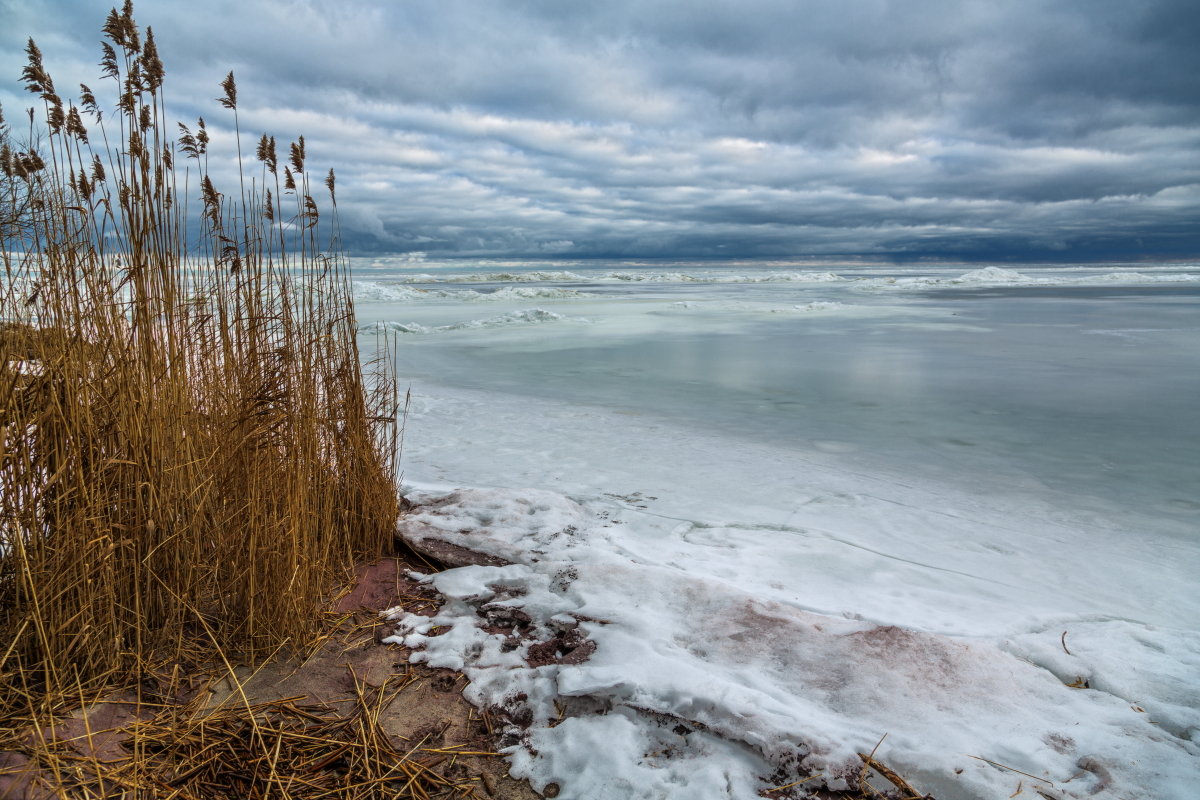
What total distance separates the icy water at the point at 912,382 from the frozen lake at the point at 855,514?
48mm

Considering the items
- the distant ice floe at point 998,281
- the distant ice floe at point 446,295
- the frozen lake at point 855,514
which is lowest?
the frozen lake at point 855,514

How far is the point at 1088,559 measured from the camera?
350cm

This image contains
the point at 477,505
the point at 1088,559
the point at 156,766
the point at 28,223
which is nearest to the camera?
the point at 156,766

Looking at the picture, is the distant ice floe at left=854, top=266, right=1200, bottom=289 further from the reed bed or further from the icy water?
the reed bed

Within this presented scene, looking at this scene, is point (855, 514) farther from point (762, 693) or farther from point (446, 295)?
point (446, 295)

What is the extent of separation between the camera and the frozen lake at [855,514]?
2.04m

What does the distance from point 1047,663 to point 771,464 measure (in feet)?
8.87

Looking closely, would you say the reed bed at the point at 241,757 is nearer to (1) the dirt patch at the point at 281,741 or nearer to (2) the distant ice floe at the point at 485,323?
(1) the dirt patch at the point at 281,741

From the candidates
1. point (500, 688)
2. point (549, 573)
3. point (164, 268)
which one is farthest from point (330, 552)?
point (164, 268)

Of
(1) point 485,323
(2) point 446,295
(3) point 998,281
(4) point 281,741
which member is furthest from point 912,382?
Result: (3) point 998,281

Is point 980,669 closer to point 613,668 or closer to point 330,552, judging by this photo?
point 613,668

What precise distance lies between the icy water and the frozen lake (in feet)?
0.16

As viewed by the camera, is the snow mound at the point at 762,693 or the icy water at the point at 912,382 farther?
the icy water at the point at 912,382

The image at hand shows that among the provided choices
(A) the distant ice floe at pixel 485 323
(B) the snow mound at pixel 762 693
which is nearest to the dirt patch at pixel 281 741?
(B) the snow mound at pixel 762 693
